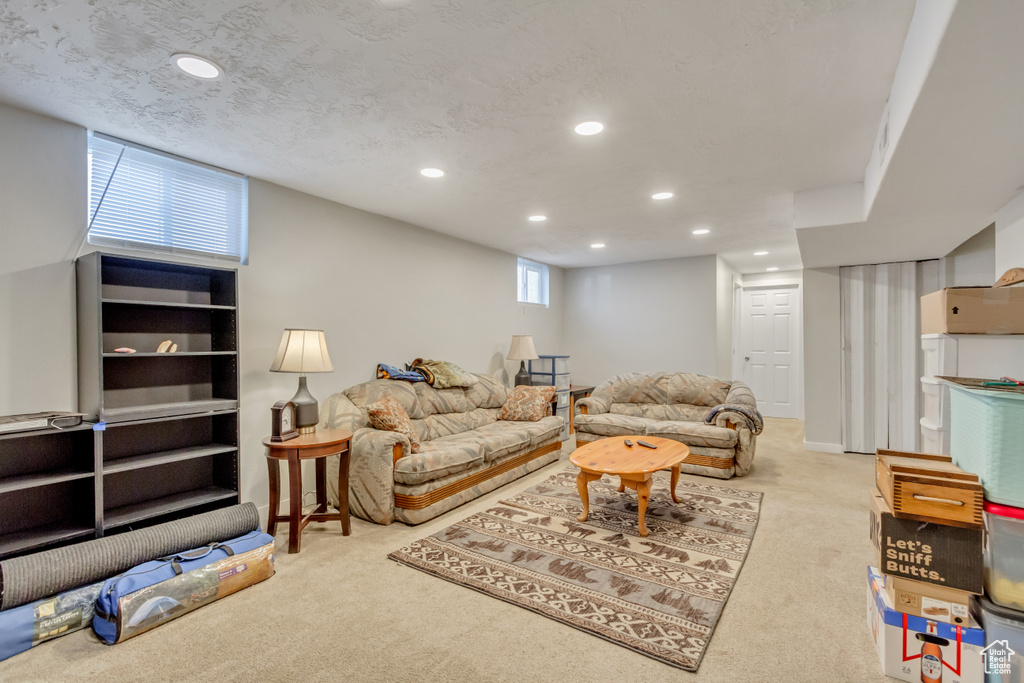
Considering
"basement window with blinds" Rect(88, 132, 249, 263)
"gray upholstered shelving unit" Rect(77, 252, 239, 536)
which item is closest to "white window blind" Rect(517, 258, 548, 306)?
"basement window with blinds" Rect(88, 132, 249, 263)

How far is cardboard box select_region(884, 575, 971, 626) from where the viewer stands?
167 cm

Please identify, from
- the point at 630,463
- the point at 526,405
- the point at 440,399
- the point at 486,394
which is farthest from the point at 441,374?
the point at 630,463

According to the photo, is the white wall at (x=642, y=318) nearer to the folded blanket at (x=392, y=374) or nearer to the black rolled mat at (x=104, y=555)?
the folded blanket at (x=392, y=374)

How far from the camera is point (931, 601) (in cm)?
171

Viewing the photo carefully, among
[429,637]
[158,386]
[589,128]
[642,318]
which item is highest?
[589,128]

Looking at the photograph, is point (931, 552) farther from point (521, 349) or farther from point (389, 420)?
point (521, 349)

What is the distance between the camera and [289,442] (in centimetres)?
288

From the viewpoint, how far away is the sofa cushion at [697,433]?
13.9 feet

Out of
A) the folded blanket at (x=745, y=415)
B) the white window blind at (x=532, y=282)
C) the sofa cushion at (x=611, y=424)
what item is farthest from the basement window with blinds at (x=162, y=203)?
the folded blanket at (x=745, y=415)

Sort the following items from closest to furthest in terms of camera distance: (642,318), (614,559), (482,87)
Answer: (482,87)
(614,559)
(642,318)

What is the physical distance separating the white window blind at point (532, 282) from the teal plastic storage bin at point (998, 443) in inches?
202

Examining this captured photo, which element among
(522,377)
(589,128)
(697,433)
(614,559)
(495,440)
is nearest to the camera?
(589,128)

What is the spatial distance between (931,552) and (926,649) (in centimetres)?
35

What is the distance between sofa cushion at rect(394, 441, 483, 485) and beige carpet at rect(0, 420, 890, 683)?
19.1 inches
